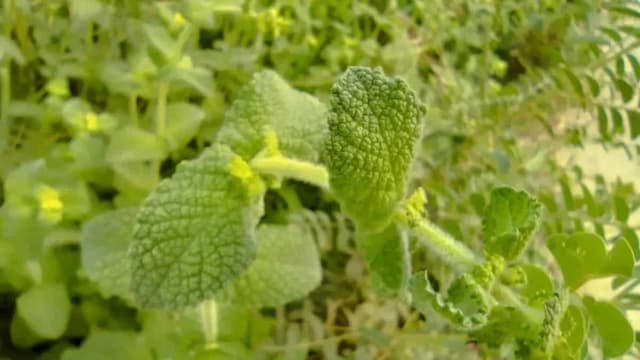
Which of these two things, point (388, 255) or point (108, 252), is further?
point (108, 252)

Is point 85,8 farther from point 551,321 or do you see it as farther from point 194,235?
point 551,321

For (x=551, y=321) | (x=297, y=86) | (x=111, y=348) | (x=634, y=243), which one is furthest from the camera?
(x=297, y=86)

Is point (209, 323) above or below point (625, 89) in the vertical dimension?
below

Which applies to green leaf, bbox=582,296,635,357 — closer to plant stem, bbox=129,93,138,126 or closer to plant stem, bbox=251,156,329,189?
plant stem, bbox=251,156,329,189

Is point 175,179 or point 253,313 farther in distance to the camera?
point 253,313

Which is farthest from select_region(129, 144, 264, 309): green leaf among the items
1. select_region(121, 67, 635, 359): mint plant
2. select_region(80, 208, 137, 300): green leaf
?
select_region(80, 208, 137, 300): green leaf

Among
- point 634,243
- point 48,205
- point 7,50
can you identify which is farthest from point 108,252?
point 634,243

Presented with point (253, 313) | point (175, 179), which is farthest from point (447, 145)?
point (175, 179)

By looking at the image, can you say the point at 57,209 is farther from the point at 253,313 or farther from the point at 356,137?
the point at 356,137
